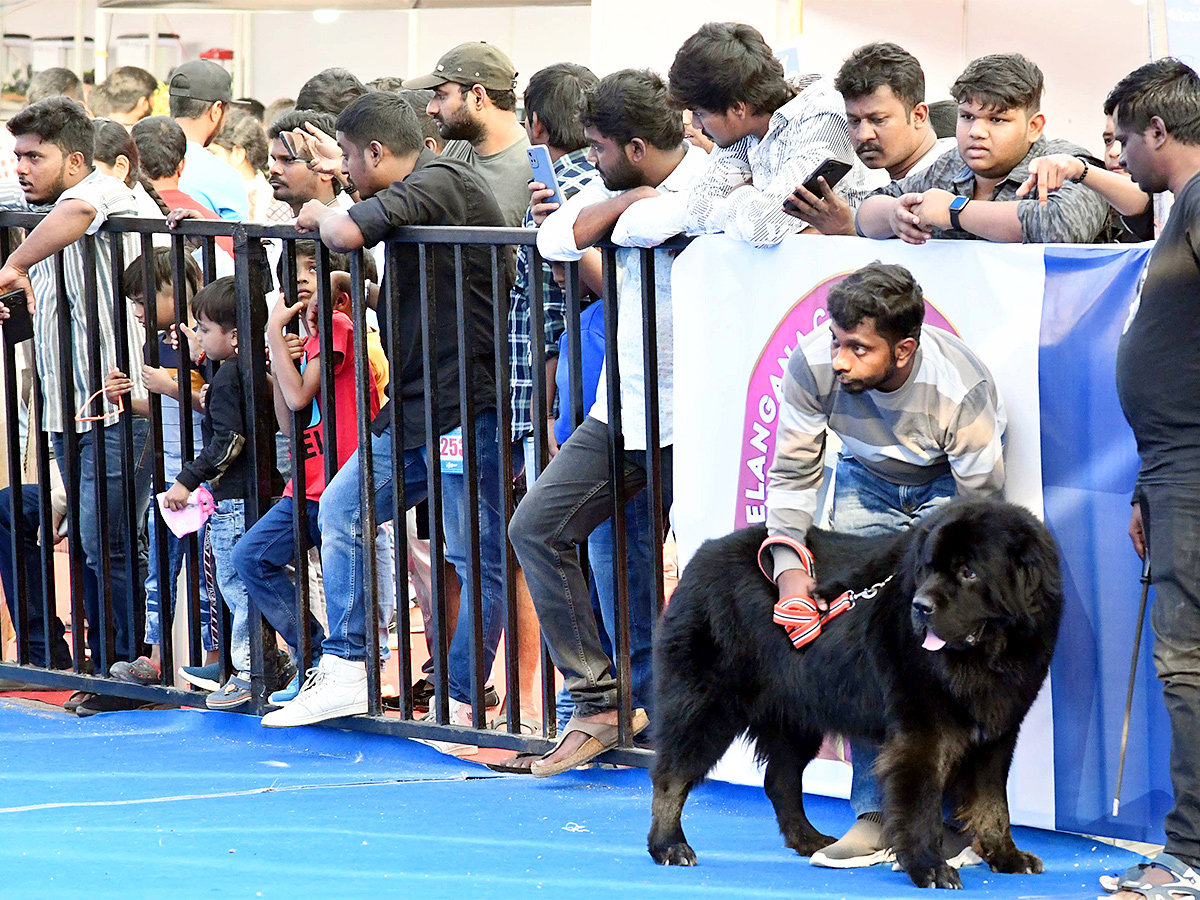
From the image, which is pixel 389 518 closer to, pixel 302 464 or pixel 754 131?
pixel 302 464

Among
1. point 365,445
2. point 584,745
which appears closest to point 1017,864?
point 584,745

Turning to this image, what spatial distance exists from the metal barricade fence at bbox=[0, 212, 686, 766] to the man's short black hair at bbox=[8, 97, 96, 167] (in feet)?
1.20

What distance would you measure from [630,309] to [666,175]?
1.46ft

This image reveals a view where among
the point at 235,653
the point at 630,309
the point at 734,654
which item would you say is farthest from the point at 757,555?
the point at 235,653

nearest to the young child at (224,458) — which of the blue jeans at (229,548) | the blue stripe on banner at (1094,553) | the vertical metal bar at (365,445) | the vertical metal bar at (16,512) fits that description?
the blue jeans at (229,548)

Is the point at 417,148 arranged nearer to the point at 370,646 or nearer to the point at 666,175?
the point at 666,175

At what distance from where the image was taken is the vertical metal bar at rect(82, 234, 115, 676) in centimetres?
653

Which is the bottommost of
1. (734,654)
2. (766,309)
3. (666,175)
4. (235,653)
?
(235,653)

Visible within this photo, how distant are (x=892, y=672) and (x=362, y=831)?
174cm

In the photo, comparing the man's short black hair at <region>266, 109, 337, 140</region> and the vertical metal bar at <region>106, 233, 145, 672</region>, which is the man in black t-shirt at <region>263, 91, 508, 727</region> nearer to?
the man's short black hair at <region>266, 109, 337, 140</region>

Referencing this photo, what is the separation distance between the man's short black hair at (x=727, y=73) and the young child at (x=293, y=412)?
1.80 m

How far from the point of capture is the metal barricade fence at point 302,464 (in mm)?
5377

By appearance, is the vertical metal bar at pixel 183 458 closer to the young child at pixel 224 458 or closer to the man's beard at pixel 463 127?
the young child at pixel 224 458

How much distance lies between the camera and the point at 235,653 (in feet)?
21.1
